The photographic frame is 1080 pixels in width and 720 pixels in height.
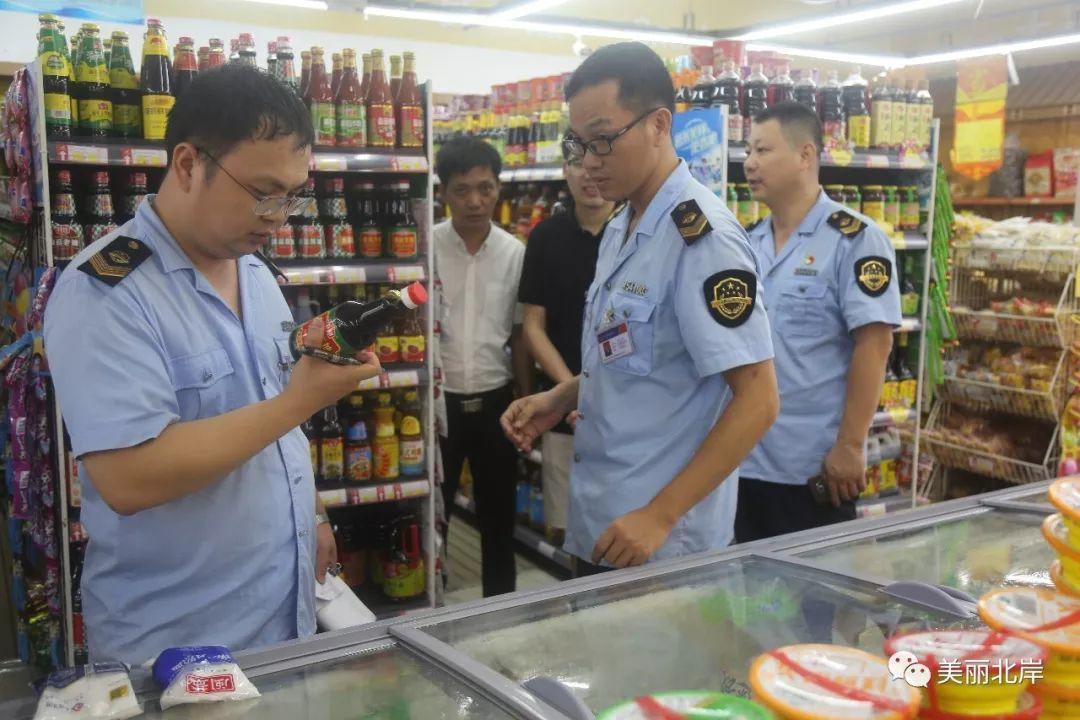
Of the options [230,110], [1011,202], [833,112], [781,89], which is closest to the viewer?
[230,110]

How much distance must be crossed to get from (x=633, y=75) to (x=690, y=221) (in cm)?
35

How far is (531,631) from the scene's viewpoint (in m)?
1.44

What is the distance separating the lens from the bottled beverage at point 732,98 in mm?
4387

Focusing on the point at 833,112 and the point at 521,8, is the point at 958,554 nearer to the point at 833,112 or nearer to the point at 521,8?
the point at 833,112

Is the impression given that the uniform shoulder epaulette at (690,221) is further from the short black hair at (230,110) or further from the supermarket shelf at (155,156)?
the supermarket shelf at (155,156)

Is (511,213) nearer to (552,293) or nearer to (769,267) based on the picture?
(552,293)

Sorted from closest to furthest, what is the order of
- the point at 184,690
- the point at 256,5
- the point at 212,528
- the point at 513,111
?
the point at 184,690 < the point at 212,528 < the point at 513,111 < the point at 256,5

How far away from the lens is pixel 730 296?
1.96 metres

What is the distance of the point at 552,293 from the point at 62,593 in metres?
2.33

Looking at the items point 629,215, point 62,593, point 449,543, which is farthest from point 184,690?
point 449,543

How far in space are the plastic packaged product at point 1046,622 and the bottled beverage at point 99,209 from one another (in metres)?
3.43

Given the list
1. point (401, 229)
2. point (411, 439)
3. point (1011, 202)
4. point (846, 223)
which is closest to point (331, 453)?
point (411, 439)

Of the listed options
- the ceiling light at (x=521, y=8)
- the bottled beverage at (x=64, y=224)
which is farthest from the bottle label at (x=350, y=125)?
the ceiling light at (x=521, y=8)

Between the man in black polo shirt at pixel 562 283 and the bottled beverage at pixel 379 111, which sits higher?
the bottled beverage at pixel 379 111
